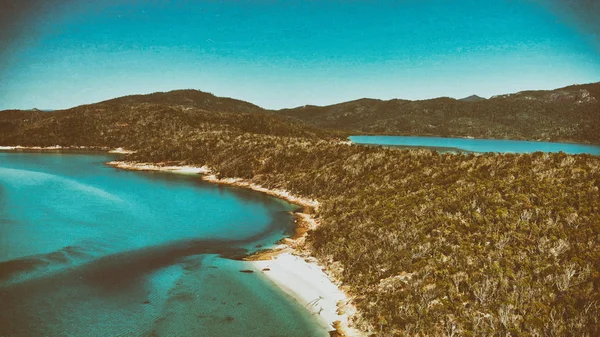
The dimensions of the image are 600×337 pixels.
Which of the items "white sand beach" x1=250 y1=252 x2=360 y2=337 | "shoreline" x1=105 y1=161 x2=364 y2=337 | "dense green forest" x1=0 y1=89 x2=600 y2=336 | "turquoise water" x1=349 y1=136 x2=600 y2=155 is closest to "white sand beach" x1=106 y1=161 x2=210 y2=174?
"dense green forest" x1=0 y1=89 x2=600 y2=336

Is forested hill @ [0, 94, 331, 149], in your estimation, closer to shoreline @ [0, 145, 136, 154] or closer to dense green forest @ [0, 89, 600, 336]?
shoreline @ [0, 145, 136, 154]

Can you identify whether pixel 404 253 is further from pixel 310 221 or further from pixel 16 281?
pixel 16 281

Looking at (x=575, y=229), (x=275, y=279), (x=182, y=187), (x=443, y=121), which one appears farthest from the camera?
(x=443, y=121)

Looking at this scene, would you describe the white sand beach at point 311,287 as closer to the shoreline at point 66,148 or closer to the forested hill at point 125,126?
the forested hill at point 125,126

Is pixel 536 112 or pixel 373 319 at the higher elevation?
pixel 536 112

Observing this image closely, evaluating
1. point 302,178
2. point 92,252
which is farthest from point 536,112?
point 92,252

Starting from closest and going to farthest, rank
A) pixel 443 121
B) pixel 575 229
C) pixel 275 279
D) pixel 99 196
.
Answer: pixel 575 229
pixel 275 279
pixel 99 196
pixel 443 121
